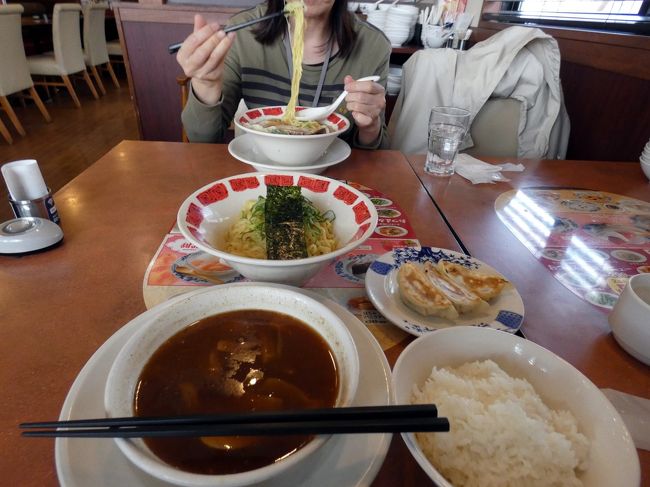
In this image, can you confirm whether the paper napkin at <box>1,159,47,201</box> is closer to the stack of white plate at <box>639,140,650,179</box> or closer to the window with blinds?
the stack of white plate at <box>639,140,650,179</box>

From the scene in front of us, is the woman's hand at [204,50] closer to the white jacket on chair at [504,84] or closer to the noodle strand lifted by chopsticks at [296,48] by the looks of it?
the noodle strand lifted by chopsticks at [296,48]

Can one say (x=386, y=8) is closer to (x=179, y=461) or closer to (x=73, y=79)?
(x=179, y=461)

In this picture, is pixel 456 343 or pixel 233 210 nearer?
pixel 456 343

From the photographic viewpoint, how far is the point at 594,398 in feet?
1.92

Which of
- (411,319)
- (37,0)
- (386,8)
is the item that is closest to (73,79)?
(37,0)

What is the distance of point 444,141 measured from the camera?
5.26 feet

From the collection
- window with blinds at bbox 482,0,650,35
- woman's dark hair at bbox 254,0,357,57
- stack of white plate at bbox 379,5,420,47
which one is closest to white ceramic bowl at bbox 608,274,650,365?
woman's dark hair at bbox 254,0,357,57

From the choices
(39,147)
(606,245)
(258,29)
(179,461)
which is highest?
(258,29)

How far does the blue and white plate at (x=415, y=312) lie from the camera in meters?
0.80

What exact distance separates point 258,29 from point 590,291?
1.99 m

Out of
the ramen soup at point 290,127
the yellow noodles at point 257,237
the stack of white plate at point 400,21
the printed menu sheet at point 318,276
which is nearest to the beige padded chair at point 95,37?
the stack of white plate at point 400,21

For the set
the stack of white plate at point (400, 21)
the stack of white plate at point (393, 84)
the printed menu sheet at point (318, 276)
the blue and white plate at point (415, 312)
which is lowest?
the printed menu sheet at point (318, 276)

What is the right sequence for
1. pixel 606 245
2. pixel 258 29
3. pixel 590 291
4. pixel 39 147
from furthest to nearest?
1. pixel 39 147
2. pixel 258 29
3. pixel 606 245
4. pixel 590 291

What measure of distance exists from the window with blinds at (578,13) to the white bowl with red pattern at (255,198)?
2.52m
